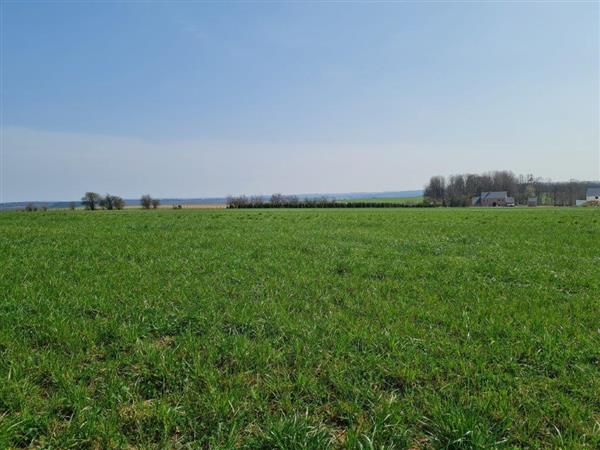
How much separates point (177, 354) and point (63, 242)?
417 inches

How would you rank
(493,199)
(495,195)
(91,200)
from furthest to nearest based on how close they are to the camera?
(495,195)
(493,199)
(91,200)

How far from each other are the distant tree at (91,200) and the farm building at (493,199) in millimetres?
135110

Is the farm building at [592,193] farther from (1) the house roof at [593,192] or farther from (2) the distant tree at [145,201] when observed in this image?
(2) the distant tree at [145,201]

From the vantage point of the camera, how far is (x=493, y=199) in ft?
476

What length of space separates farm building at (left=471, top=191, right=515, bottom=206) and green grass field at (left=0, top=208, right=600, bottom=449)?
154m

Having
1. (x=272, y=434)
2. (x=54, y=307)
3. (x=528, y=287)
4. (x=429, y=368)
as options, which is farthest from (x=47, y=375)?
(x=528, y=287)

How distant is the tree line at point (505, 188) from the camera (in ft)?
460

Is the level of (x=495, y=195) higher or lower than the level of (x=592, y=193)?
higher

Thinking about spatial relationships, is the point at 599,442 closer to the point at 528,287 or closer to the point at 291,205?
the point at 528,287

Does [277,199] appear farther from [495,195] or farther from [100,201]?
[495,195]

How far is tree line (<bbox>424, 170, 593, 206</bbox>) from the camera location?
460 feet

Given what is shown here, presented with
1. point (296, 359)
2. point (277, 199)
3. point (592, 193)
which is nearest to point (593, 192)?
point (592, 193)

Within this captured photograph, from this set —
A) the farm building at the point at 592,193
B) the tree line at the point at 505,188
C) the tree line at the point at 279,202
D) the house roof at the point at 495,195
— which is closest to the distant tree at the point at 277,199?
the tree line at the point at 279,202

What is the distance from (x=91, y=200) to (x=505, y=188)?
553 feet
